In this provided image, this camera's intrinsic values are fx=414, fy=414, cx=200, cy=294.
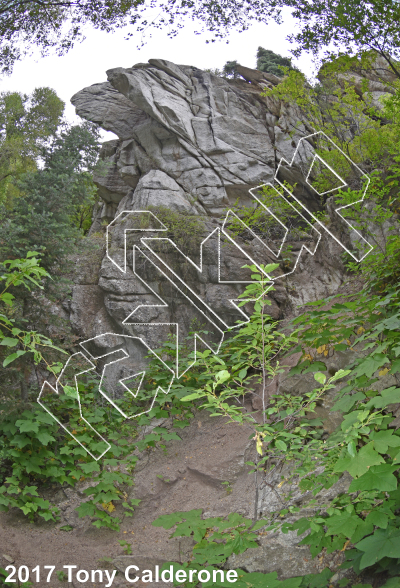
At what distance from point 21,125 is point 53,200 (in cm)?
1183

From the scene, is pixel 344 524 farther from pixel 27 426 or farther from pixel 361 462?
pixel 27 426

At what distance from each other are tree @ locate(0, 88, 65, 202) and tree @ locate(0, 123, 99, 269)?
3843mm

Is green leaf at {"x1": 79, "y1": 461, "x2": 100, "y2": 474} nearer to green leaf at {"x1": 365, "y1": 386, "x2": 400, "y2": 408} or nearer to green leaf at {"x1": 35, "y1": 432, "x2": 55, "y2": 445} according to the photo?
green leaf at {"x1": 35, "y1": 432, "x2": 55, "y2": 445}

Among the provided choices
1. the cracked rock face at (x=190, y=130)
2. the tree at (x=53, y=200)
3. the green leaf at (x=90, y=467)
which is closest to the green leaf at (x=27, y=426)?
the green leaf at (x=90, y=467)

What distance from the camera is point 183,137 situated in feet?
34.9

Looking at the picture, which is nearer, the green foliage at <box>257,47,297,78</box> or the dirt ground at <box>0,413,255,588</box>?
the dirt ground at <box>0,413,255,588</box>

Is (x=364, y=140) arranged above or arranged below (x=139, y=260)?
above

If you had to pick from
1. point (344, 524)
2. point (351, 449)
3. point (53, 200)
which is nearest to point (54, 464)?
point (53, 200)

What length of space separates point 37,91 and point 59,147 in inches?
531

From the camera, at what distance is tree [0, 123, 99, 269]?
459 cm

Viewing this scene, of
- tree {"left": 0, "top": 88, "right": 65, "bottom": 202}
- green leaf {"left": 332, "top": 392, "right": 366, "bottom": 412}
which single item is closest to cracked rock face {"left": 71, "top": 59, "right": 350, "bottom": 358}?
tree {"left": 0, "top": 88, "right": 65, "bottom": 202}

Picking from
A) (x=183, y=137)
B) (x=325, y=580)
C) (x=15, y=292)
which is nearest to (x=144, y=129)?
(x=183, y=137)

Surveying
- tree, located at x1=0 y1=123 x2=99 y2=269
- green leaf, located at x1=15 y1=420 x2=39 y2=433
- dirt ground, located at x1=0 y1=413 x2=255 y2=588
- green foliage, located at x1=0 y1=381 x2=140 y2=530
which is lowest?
dirt ground, located at x1=0 y1=413 x2=255 y2=588

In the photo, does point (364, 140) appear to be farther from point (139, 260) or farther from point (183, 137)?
point (183, 137)
